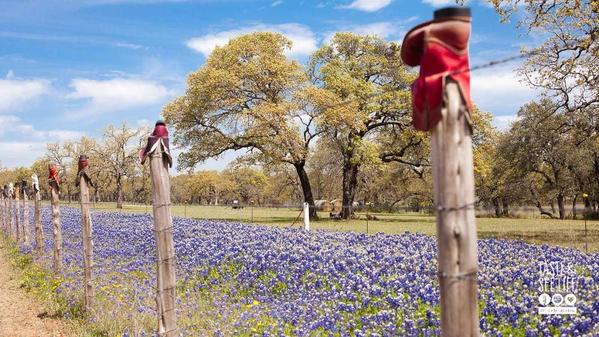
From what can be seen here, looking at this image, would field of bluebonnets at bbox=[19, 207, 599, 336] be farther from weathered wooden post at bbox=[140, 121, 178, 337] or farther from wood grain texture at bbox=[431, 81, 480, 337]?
A: wood grain texture at bbox=[431, 81, 480, 337]

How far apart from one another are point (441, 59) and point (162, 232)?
4.74m

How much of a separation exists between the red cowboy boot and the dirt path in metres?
8.19

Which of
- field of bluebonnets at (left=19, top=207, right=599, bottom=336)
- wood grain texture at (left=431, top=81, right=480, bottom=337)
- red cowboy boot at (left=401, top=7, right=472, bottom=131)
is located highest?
red cowboy boot at (left=401, top=7, right=472, bottom=131)

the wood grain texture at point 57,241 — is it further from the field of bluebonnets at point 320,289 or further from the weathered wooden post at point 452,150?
the weathered wooden post at point 452,150

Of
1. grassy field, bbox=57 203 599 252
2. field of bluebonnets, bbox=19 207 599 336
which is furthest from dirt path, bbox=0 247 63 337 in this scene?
grassy field, bbox=57 203 599 252


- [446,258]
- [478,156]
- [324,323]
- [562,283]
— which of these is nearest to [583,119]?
[478,156]

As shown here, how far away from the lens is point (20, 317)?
33.6 ft

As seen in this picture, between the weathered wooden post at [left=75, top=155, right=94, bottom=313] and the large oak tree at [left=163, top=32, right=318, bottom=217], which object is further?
the large oak tree at [left=163, top=32, right=318, bottom=217]

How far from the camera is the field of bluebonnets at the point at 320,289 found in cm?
650

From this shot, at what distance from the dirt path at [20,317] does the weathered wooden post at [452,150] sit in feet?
26.1

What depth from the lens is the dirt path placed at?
913 centimetres

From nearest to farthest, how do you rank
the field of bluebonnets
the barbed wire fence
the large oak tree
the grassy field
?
the field of bluebonnets < the barbed wire fence < the grassy field < the large oak tree

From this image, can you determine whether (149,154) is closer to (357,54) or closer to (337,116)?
(337,116)

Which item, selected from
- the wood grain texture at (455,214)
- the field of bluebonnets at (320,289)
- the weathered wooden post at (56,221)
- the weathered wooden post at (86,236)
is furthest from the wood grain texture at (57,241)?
the wood grain texture at (455,214)
